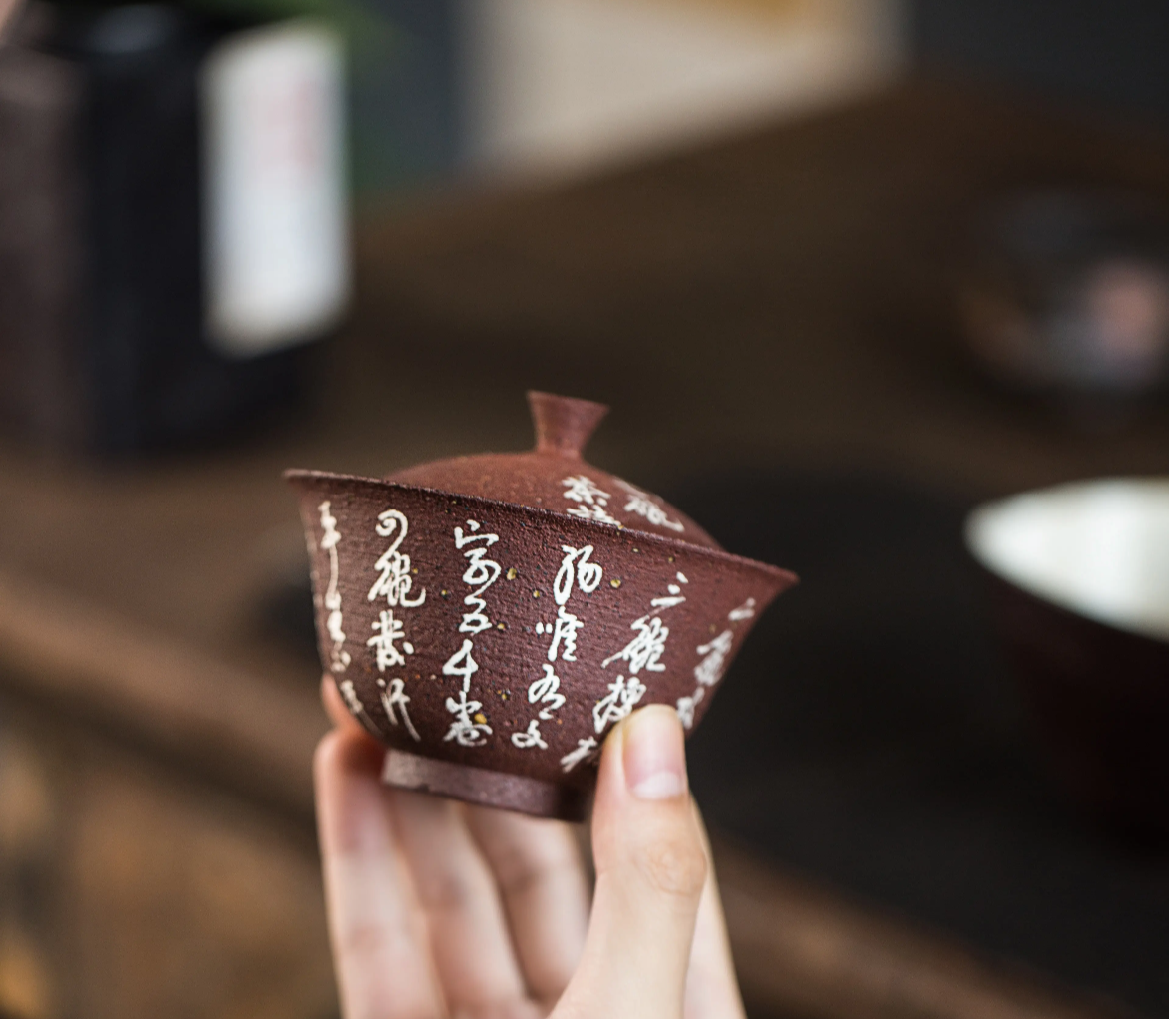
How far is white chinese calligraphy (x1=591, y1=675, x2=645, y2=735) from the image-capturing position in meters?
0.49

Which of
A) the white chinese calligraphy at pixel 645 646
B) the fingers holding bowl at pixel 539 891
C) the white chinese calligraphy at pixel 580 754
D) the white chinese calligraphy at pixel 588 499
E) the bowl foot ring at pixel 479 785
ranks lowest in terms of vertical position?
the fingers holding bowl at pixel 539 891

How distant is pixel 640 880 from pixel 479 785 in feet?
0.20

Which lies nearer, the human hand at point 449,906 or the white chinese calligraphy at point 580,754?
the white chinese calligraphy at point 580,754

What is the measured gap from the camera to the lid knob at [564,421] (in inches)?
20.4

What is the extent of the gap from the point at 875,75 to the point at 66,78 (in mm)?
1536

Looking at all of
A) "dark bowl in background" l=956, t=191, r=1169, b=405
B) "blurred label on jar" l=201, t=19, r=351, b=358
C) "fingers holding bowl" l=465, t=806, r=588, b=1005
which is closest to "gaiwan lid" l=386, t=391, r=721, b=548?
"fingers holding bowl" l=465, t=806, r=588, b=1005

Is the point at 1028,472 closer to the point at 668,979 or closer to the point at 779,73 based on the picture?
the point at 668,979

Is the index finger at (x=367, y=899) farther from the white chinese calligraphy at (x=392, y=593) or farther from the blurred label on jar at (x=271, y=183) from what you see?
the blurred label on jar at (x=271, y=183)

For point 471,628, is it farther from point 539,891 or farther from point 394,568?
point 539,891

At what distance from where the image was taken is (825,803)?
84 centimetres

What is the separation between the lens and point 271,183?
4.05ft

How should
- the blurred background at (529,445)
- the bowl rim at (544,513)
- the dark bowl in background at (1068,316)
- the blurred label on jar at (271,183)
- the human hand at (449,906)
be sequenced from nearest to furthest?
1. the bowl rim at (544,513)
2. the human hand at (449,906)
3. the blurred background at (529,445)
4. the blurred label on jar at (271,183)
5. the dark bowl in background at (1068,316)

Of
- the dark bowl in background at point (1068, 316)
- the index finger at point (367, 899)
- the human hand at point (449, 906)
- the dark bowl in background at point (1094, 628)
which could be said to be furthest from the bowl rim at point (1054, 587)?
the dark bowl in background at point (1068, 316)

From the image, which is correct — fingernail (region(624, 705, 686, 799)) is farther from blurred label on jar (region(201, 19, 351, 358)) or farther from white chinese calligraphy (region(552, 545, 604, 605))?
blurred label on jar (region(201, 19, 351, 358))
